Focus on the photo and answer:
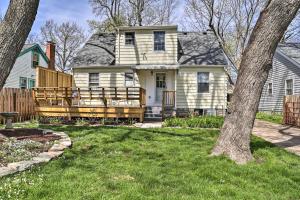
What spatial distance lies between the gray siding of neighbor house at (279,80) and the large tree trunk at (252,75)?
558 inches

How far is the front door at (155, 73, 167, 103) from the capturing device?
63.5 ft

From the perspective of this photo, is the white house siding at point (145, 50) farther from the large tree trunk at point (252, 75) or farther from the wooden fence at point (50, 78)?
the large tree trunk at point (252, 75)

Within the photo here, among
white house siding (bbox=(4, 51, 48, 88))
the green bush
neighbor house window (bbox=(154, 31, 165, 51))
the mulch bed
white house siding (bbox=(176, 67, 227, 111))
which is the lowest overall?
the mulch bed

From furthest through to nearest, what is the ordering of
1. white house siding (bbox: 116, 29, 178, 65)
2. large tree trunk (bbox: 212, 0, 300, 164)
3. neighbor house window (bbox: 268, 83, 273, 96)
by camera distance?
neighbor house window (bbox: 268, 83, 273, 96) < white house siding (bbox: 116, 29, 178, 65) < large tree trunk (bbox: 212, 0, 300, 164)

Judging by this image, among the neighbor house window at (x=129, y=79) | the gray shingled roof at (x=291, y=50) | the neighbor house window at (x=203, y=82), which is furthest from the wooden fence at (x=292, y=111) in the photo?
the neighbor house window at (x=129, y=79)

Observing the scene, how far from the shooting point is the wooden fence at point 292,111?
48.2 ft

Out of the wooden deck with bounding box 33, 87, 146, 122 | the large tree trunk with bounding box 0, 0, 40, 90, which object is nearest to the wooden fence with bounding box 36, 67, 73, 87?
the wooden deck with bounding box 33, 87, 146, 122

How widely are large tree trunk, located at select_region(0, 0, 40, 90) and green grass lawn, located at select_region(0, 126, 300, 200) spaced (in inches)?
63.6

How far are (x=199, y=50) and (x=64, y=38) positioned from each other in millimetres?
31215

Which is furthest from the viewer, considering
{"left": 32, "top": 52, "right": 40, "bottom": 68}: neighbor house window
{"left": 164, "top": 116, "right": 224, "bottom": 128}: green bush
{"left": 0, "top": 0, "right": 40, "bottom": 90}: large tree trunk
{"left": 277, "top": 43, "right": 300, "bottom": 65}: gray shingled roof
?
{"left": 32, "top": 52, "right": 40, "bottom": 68}: neighbor house window

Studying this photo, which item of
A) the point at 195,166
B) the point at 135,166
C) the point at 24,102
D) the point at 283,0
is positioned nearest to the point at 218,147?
the point at 195,166

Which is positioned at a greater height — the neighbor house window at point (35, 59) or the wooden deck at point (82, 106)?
the neighbor house window at point (35, 59)

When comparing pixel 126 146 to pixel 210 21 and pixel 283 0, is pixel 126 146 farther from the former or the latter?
pixel 210 21

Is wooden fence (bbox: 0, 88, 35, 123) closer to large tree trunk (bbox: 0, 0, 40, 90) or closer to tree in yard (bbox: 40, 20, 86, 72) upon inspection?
large tree trunk (bbox: 0, 0, 40, 90)
